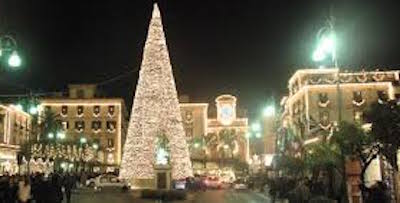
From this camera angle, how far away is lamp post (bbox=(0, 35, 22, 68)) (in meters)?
23.2

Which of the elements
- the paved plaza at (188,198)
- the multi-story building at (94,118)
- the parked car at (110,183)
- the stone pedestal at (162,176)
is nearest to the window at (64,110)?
the multi-story building at (94,118)

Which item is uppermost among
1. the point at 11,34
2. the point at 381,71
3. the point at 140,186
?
the point at 381,71

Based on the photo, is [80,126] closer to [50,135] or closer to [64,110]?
[64,110]

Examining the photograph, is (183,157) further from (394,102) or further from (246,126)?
(246,126)

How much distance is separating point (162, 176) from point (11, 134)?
2124 cm

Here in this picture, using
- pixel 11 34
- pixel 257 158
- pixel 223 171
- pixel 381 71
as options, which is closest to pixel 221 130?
pixel 223 171

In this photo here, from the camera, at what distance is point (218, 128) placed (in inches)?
5591

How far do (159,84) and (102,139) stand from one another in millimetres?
57042

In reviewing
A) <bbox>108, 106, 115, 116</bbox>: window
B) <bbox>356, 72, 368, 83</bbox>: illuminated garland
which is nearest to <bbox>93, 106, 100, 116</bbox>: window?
<bbox>108, 106, 115, 116</bbox>: window

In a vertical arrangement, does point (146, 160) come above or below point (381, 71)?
below

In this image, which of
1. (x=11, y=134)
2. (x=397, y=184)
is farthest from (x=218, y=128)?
(x=397, y=184)

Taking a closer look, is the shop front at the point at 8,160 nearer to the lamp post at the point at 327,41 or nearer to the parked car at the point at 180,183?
the parked car at the point at 180,183

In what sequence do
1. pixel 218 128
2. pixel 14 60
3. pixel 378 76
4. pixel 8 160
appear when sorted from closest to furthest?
1. pixel 14 60
2. pixel 8 160
3. pixel 378 76
4. pixel 218 128

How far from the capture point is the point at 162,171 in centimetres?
5709
